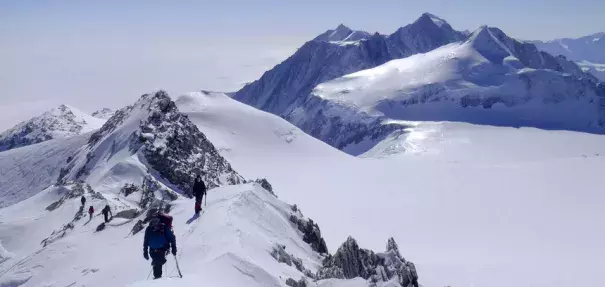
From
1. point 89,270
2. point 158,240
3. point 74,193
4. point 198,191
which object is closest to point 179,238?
point 198,191

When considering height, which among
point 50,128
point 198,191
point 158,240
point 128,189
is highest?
point 158,240

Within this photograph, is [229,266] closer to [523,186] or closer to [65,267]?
[65,267]

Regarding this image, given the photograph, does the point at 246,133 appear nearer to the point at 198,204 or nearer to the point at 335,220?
the point at 335,220

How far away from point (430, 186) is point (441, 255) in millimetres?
28027

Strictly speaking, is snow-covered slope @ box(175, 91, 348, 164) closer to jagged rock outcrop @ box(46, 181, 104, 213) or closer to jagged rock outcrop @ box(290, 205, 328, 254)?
jagged rock outcrop @ box(46, 181, 104, 213)

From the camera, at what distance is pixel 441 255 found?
46.8m

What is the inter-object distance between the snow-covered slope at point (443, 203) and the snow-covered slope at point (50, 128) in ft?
242

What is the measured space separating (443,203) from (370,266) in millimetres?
42096

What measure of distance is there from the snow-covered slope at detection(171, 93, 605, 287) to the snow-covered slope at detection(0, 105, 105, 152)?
2904 inches

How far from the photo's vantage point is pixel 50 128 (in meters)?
168

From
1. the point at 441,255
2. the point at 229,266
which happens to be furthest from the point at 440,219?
the point at 229,266

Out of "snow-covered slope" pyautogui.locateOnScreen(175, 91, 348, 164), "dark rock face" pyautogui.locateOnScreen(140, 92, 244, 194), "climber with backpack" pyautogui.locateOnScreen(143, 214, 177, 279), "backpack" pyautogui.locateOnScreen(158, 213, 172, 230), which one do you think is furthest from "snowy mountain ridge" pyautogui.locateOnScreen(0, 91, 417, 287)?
"snow-covered slope" pyautogui.locateOnScreen(175, 91, 348, 164)

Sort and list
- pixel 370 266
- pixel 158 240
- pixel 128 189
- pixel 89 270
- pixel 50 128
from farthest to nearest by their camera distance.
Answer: pixel 50 128
pixel 128 189
pixel 370 266
pixel 89 270
pixel 158 240

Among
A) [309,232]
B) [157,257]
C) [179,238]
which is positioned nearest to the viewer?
[157,257]
